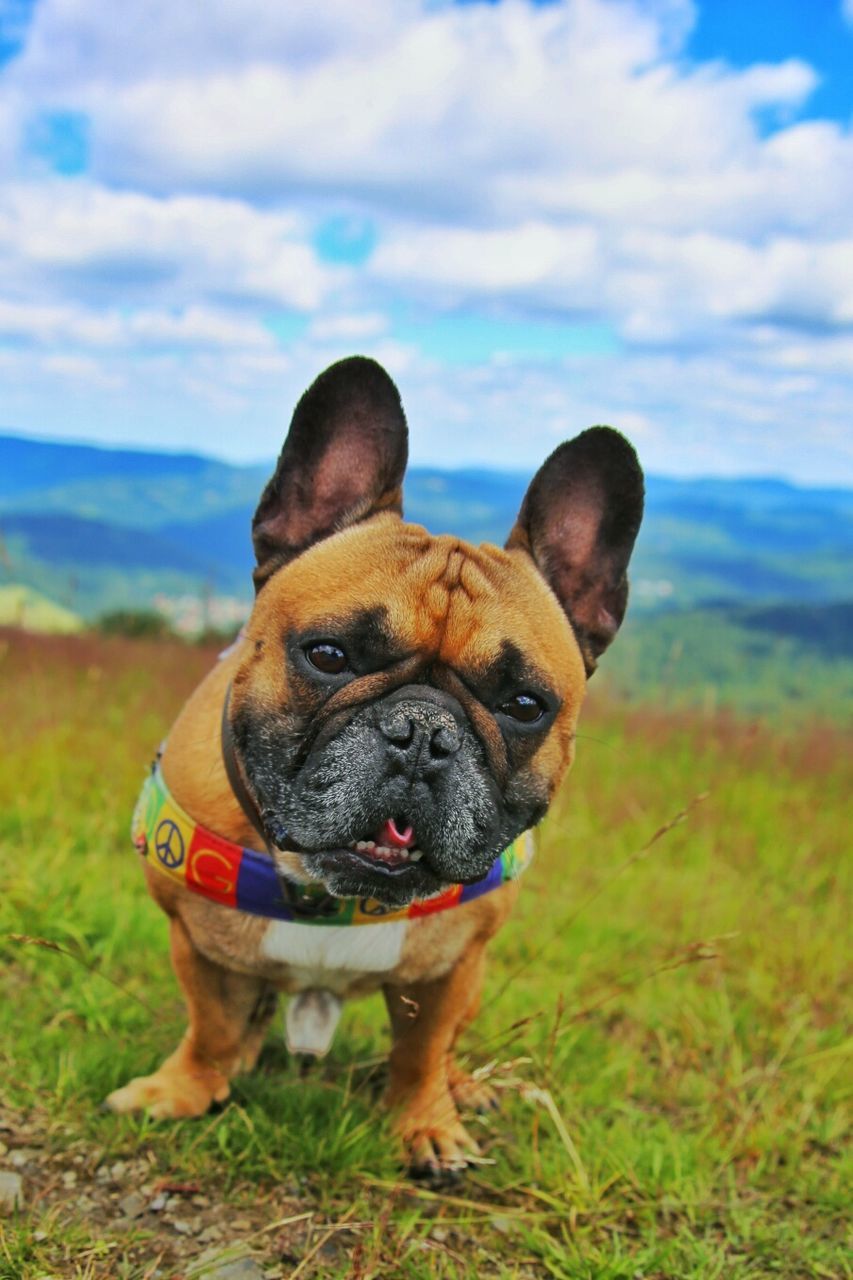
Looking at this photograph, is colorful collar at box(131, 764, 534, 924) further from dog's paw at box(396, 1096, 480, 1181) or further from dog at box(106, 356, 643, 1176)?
dog's paw at box(396, 1096, 480, 1181)

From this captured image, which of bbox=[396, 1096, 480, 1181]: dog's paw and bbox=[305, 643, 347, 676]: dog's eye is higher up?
bbox=[305, 643, 347, 676]: dog's eye

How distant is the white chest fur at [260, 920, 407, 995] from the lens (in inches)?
102

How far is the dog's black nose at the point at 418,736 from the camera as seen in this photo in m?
2.11

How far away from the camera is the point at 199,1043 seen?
2.93 metres

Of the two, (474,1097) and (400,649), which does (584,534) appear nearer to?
(400,649)

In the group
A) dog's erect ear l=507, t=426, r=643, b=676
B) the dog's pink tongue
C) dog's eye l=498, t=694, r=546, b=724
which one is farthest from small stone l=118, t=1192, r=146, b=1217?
dog's erect ear l=507, t=426, r=643, b=676

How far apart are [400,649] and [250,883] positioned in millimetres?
658

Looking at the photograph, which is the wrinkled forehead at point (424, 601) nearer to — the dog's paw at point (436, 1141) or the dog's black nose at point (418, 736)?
the dog's black nose at point (418, 736)

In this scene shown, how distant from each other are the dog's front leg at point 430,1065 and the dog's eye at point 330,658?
90 cm

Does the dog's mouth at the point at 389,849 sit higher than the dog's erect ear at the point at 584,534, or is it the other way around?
the dog's erect ear at the point at 584,534

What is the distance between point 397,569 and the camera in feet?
8.04

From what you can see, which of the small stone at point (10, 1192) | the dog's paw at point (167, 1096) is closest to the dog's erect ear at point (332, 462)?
the dog's paw at point (167, 1096)

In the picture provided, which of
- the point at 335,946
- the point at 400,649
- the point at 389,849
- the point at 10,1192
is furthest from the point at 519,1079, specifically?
the point at 400,649

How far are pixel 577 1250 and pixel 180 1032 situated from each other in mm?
1275
